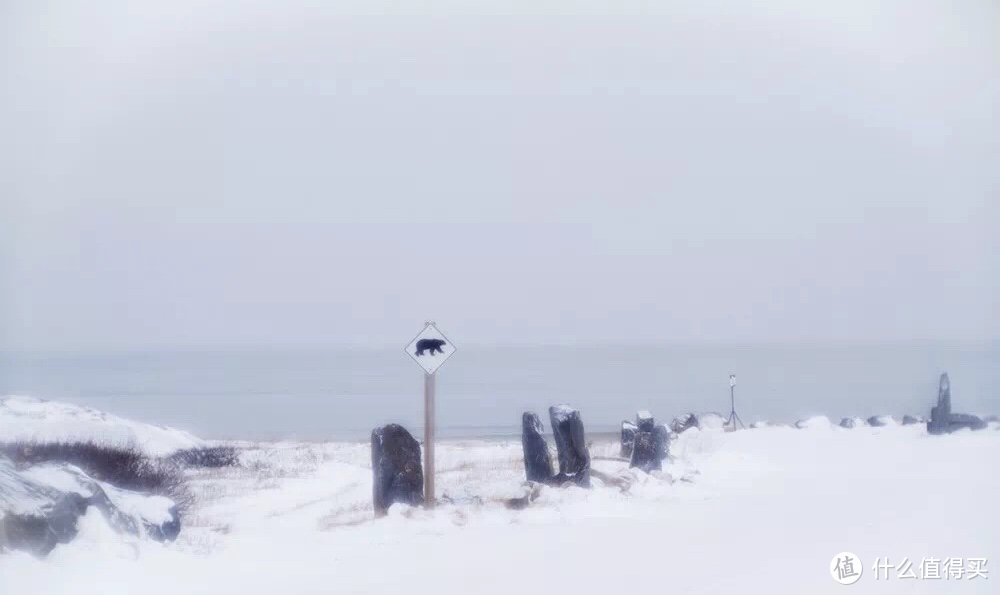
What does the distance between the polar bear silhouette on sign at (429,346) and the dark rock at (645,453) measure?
5.73 metres

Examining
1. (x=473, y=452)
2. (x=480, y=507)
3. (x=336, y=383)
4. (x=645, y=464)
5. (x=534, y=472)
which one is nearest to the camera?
(x=480, y=507)

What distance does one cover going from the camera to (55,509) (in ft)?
31.0

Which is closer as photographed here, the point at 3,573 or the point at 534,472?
the point at 3,573

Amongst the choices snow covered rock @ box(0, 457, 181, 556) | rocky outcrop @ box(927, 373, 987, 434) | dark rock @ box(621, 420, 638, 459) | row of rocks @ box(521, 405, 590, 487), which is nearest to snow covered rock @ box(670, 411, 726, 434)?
rocky outcrop @ box(927, 373, 987, 434)

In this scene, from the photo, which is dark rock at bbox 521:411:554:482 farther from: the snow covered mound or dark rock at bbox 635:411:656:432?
the snow covered mound

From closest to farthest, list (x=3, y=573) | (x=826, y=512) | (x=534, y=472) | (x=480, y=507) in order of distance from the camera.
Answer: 1. (x=3, y=573)
2. (x=826, y=512)
3. (x=480, y=507)
4. (x=534, y=472)

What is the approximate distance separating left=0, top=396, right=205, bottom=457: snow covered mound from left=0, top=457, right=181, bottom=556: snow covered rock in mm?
8752

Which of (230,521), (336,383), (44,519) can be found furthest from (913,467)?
(336,383)

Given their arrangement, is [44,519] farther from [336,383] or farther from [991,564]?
[336,383]

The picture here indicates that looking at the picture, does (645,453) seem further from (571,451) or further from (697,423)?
(697,423)

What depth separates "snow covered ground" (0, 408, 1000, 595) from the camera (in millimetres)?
8852

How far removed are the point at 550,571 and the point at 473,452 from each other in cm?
1572

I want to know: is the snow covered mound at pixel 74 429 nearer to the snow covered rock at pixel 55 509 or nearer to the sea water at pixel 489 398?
the snow covered rock at pixel 55 509

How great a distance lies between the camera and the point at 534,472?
51.3 feet
